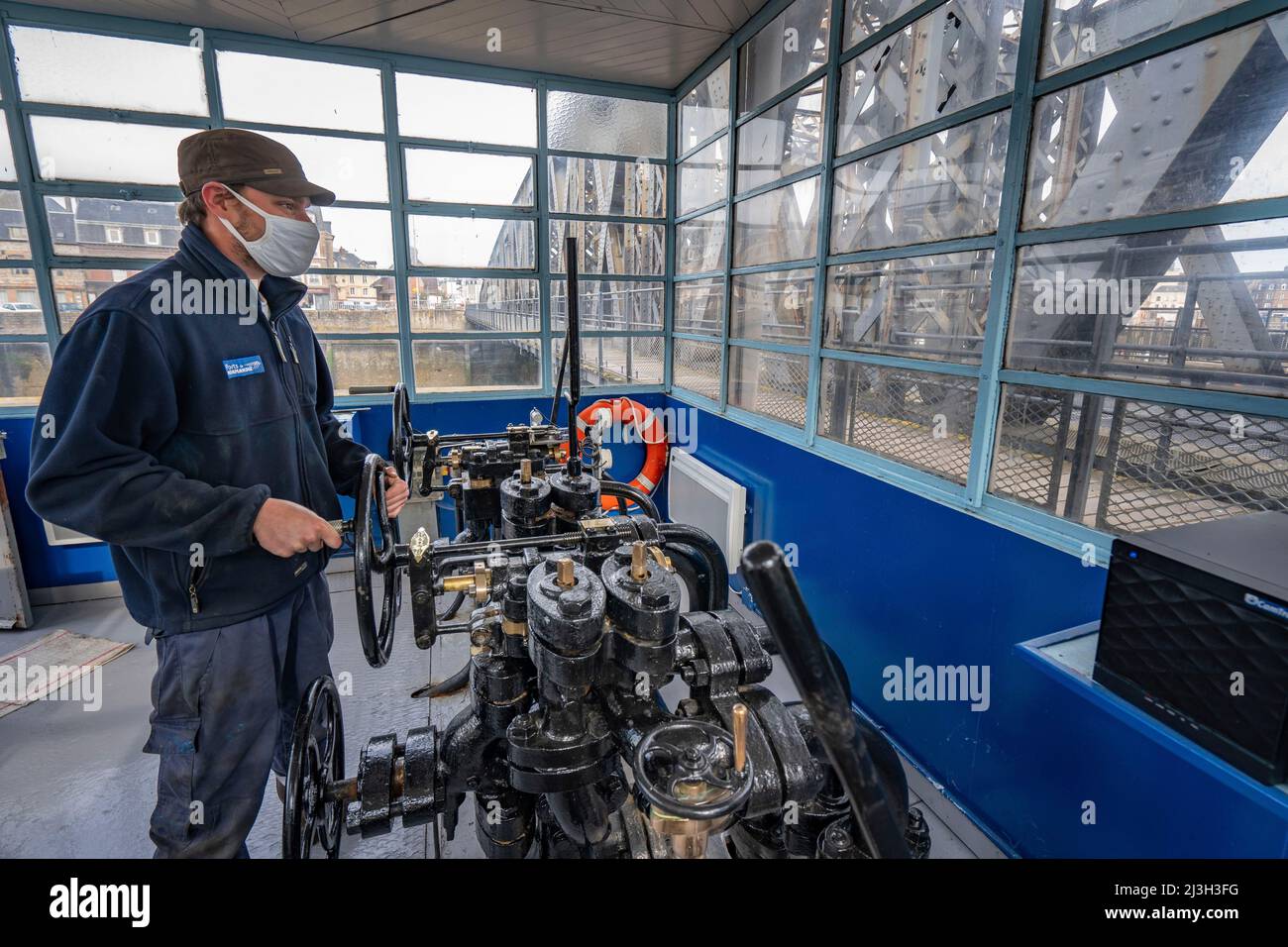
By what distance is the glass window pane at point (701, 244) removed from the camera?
322cm

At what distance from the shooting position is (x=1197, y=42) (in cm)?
116

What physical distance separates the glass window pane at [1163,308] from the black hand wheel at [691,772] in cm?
119

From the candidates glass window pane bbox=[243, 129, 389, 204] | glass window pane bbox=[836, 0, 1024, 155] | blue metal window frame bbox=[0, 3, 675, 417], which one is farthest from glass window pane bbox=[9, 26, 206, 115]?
glass window pane bbox=[836, 0, 1024, 155]

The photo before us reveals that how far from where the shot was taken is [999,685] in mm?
1639

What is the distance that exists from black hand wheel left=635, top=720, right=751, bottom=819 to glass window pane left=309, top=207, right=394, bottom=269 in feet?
10.7

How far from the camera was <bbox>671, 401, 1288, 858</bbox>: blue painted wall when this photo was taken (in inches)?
46.3

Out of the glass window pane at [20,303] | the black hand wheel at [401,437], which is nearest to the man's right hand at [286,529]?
the black hand wheel at [401,437]

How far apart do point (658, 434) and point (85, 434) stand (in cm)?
283

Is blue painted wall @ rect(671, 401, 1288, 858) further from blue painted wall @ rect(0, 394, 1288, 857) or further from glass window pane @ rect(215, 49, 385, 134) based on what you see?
glass window pane @ rect(215, 49, 385, 134)

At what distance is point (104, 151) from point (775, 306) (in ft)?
10.5
